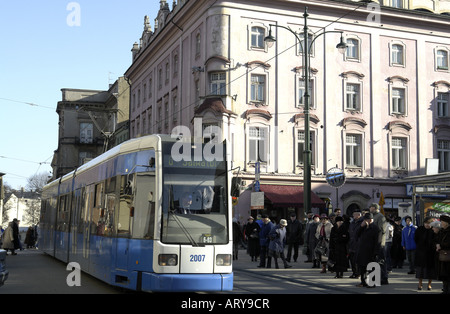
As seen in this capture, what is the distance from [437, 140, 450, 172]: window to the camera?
40.3 meters

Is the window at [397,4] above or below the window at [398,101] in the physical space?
above

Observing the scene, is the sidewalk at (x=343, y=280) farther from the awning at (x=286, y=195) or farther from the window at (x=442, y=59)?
the window at (x=442, y=59)

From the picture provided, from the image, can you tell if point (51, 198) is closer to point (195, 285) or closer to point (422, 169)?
point (195, 285)

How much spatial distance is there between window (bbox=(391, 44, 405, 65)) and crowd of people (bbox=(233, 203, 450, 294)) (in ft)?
69.9

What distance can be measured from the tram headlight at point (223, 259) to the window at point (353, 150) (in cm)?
2739

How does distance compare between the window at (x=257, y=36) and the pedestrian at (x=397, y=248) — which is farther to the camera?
the window at (x=257, y=36)

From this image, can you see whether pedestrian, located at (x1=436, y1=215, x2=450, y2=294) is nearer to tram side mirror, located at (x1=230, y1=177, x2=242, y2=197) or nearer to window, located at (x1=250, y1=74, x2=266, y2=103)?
tram side mirror, located at (x1=230, y1=177, x2=242, y2=197)

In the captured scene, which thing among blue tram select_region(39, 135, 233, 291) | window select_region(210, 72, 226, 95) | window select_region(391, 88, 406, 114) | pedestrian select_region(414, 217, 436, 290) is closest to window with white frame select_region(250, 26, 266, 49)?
window select_region(210, 72, 226, 95)

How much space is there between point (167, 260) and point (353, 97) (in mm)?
29487

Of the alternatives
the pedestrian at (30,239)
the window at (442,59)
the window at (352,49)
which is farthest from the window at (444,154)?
the pedestrian at (30,239)

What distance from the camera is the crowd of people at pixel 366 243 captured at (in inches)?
538

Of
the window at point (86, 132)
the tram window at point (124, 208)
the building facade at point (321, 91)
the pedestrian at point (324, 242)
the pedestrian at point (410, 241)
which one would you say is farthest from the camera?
the window at point (86, 132)

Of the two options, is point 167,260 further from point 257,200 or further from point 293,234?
point 257,200
